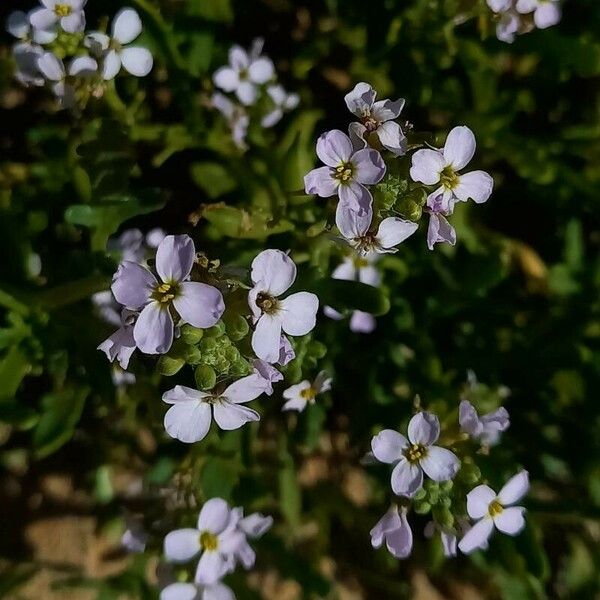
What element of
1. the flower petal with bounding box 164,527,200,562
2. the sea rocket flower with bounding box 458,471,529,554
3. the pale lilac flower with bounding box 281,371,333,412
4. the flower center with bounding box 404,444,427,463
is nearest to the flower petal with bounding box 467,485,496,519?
the sea rocket flower with bounding box 458,471,529,554

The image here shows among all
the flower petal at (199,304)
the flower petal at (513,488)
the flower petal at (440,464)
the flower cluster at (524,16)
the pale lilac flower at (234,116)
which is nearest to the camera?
the flower petal at (199,304)

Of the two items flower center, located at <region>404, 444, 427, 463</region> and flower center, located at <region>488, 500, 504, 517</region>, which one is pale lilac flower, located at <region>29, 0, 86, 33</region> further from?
flower center, located at <region>488, 500, 504, 517</region>

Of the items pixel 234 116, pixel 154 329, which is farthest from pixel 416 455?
pixel 234 116

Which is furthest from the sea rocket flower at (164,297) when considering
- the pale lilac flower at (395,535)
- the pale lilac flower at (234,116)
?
the pale lilac flower at (234,116)

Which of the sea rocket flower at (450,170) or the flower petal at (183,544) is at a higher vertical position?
the sea rocket flower at (450,170)

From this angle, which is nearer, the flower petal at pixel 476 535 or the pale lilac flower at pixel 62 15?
the flower petal at pixel 476 535

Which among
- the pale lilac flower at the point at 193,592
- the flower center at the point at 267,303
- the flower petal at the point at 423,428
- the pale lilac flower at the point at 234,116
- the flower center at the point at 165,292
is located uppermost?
the flower center at the point at 165,292

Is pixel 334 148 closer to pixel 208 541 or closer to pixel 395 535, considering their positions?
pixel 395 535

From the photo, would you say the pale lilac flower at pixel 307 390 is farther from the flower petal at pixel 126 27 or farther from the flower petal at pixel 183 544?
the flower petal at pixel 126 27

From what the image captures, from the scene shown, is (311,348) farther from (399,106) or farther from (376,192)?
(399,106)
